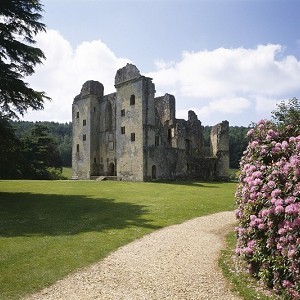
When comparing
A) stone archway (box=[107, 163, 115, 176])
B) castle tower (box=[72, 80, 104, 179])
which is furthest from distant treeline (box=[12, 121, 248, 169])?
stone archway (box=[107, 163, 115, 176])

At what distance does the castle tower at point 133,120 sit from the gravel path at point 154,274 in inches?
1095

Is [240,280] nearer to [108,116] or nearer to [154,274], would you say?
[154,274]

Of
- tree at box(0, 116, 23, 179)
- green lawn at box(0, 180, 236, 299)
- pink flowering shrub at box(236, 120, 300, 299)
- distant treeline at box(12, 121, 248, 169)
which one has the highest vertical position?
distant treeline at box(12, 121, 248, 169)

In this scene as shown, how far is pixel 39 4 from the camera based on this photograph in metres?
22.5

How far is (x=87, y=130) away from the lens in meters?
48.2

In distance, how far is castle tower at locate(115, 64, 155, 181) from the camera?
39.7 metres

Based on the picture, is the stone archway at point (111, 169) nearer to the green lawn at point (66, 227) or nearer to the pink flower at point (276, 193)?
the green lawn at point (66, 227)

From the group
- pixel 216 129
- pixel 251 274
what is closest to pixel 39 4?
pixel 251 274

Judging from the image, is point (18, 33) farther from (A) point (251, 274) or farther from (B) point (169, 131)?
(B) point (169, 131)

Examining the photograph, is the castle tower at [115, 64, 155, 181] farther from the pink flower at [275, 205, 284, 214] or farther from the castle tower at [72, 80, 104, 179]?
the pink flower at [275, 205, 284, 214]

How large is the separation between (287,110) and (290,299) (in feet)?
16.1

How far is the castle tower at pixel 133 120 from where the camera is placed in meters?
39.7

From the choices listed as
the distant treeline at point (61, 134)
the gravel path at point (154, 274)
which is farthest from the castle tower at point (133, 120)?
the gravel path at point (154, 274)

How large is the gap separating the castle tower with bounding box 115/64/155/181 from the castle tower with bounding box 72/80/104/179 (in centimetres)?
614
